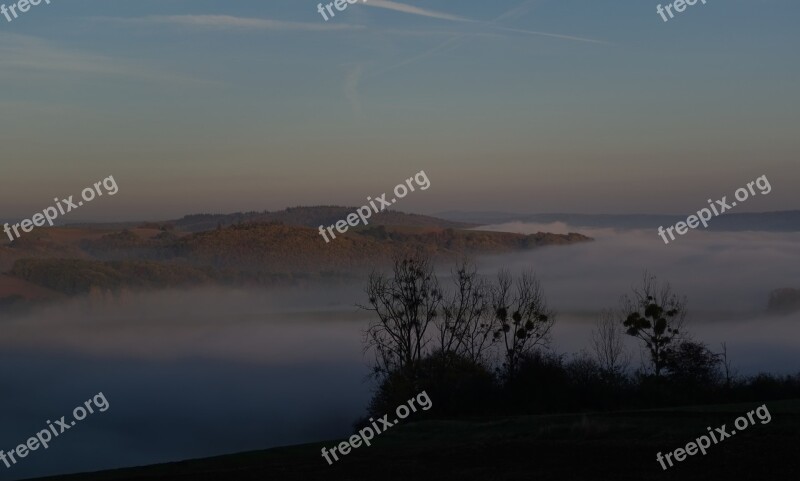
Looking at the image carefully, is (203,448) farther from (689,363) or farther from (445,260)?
(445,260)

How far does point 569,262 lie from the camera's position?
18538 cm

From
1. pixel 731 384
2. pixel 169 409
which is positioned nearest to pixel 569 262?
pixel 169 409

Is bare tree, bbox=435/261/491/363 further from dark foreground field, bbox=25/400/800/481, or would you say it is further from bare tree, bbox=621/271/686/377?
dark foreground field, bbox=25/400/800/481

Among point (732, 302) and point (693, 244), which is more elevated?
point (693, 244)

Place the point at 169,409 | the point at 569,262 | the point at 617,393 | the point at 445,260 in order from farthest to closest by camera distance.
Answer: the point at 569,262 → the point at 445,260 → the point at 169,409 → the point at 617,393

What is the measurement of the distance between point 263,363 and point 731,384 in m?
150

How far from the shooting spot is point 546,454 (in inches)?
1148
